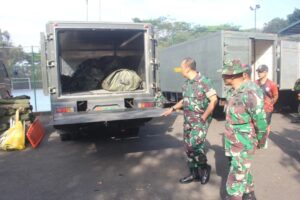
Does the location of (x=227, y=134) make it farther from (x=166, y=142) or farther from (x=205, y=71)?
(x=205, y=71)

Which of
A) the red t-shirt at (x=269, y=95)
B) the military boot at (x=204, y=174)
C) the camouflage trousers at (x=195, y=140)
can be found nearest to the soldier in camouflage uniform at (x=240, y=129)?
the camouflage trousers at (x=195, y=140)

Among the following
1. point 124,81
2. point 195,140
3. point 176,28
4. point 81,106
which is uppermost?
point 176,28

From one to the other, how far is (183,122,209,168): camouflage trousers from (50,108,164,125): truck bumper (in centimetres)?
147

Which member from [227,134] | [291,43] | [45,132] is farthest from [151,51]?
[291,43]

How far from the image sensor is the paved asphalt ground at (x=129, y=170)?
4371 mm

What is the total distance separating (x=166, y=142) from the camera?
24.1 feet

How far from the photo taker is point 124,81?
6.98 metres

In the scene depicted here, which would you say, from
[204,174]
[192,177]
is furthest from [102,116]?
[204,174]

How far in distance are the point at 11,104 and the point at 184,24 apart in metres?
40.3

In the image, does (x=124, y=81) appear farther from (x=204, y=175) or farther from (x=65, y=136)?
(x=204, y=175)

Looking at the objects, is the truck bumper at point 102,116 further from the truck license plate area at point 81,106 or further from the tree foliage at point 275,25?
the tree foliage at point 275,25

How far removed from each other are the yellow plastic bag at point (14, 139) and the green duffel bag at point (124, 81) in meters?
2.03

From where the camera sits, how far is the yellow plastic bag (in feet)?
22.5

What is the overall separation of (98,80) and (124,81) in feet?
3.94
